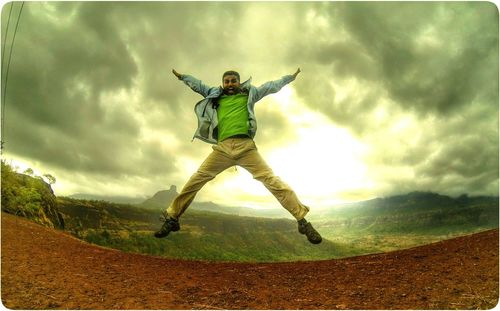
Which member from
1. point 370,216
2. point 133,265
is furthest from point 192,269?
point 370,216

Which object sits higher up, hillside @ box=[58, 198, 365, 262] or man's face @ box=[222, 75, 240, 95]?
man's face @ box=[222, 75, 240, 95]

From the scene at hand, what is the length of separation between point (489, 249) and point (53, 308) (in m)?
7.46

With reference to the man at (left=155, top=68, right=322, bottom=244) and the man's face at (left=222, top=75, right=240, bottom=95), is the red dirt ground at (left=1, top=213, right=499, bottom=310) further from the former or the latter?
the man's face at (left=222, top=75, right=240, bottom=95)

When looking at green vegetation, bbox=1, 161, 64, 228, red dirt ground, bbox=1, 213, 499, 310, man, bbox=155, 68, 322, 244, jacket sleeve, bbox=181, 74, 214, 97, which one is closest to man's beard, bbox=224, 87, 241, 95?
man, bbox=155, 68, 322, 244

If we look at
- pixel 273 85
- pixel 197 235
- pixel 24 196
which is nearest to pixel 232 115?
Result: pixel 273 85

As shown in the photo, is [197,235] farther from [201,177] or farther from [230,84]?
[230,84]

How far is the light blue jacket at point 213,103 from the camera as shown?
6250mm

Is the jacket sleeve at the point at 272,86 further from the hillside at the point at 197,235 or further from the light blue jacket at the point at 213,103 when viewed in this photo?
the hillside at the point at 197,235

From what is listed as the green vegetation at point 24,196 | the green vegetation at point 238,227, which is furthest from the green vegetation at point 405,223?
the green vegetation at point 24,196

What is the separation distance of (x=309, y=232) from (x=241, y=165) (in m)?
1.61

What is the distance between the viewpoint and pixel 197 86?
668 centimetres

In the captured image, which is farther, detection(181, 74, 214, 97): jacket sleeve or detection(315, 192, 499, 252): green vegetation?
detection(315, 192, 499, 252): green vegetation

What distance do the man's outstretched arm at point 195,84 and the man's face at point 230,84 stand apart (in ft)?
1.08

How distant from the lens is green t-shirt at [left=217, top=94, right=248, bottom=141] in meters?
6.21
